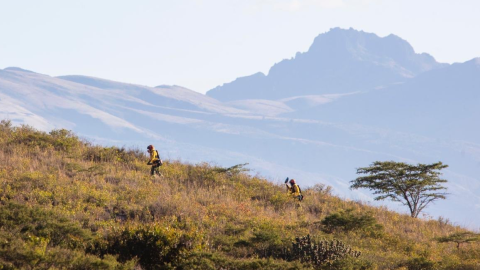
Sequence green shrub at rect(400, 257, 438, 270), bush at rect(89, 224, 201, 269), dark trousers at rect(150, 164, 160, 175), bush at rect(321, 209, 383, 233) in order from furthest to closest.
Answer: dark trousers at rect(150, 164, 160, 175)
bush at rect(321, 209, 383, 233)
green shrub at rect(400, 257, 438, 270)
bush at rect(89, 224, 201, 269)

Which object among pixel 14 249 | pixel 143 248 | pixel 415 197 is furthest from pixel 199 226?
pixel 415 197

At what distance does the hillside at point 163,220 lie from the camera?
383 inches

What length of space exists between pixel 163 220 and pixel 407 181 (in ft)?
49.3

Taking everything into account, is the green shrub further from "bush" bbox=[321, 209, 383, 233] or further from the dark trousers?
the dark trousers

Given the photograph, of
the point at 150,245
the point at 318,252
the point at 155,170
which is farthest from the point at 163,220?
the point at 155,170

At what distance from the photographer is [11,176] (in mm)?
14344

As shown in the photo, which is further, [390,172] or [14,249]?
[390,172]

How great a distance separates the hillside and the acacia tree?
4393 mm

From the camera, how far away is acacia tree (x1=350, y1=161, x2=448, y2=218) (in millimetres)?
25078

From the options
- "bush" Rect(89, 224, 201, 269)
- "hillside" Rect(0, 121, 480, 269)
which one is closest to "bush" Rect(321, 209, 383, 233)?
"hillside" Rect(0, 121, 480, 269)

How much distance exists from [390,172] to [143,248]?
17985mm

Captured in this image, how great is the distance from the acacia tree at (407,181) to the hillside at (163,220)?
14.4ft

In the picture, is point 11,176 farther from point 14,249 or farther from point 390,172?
point 390,172

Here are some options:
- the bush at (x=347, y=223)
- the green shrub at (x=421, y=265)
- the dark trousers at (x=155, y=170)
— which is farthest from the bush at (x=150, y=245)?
the dark trousers at (x=155, y=170)
